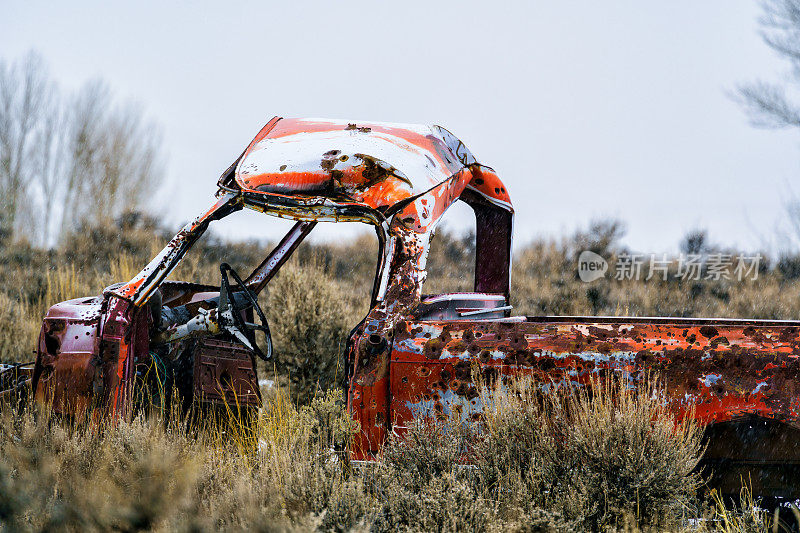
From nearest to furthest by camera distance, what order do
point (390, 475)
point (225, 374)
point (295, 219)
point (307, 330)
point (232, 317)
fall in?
1. point (390, 475)
2. point (295, 219)
3. point (232, 317)
4. point (225, 374)
5. point (307, 330)

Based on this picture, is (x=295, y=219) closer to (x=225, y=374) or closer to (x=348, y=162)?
(x=348, y=162)

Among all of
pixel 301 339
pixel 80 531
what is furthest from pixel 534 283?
pixel 80 531

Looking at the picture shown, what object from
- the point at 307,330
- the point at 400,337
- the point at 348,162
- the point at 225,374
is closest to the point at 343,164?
the point at 348,162

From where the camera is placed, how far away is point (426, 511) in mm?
3555

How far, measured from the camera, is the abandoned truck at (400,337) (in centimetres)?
366

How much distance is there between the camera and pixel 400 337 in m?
3.85

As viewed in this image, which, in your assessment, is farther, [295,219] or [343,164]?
[295,219]

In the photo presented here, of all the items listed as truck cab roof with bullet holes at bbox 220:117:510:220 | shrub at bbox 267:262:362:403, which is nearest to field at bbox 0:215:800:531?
truck cab roof with bullet holes at bbox 220:117:510:220

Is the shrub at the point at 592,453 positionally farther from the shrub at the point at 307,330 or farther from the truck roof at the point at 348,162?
the shrub at the point at 307,330

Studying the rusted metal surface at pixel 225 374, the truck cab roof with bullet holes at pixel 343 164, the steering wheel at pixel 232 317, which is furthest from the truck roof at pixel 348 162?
the rusted metal surface at pixel 225 374

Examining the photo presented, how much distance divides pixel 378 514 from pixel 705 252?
20407mm

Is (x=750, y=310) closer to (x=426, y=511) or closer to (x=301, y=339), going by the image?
(x=301, y=339)

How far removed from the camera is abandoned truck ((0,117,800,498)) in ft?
12.0

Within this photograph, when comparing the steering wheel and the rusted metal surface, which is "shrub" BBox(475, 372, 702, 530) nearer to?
the steering wheel
